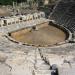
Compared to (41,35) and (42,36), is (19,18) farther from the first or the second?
(42,36)

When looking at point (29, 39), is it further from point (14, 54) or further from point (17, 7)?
point (17, 7)

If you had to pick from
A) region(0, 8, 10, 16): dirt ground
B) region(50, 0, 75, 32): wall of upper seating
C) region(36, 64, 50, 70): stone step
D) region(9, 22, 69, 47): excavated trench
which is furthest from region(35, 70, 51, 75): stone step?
region(0, 8, 10, 16): dirt ground

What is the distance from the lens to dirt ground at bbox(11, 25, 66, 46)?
85.7ft

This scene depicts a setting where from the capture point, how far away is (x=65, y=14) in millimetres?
32969

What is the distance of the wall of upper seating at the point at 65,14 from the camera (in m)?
30.5

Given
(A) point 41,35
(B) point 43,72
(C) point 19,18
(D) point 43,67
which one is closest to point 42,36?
(A) point 41,35

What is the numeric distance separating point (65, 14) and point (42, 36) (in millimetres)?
7286

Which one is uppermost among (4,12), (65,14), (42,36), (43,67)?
(65,14)

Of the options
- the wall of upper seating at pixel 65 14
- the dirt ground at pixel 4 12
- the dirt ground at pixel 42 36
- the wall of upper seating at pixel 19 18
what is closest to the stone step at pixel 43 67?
the dirt ground at pixel 42 36

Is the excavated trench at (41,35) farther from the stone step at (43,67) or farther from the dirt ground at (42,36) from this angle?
the stone step at (43,67)

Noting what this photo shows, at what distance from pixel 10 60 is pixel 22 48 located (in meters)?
3.36

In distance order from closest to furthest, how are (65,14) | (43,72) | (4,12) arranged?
(43,72), (65,14), (4,12)

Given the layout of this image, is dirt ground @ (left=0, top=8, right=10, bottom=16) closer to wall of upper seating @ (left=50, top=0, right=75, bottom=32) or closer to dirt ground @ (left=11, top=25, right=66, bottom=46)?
wall of upper seating @ (left=50, top=0, right=75, bottom=32)

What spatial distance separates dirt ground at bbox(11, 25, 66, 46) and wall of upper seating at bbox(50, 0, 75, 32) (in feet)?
5.63
